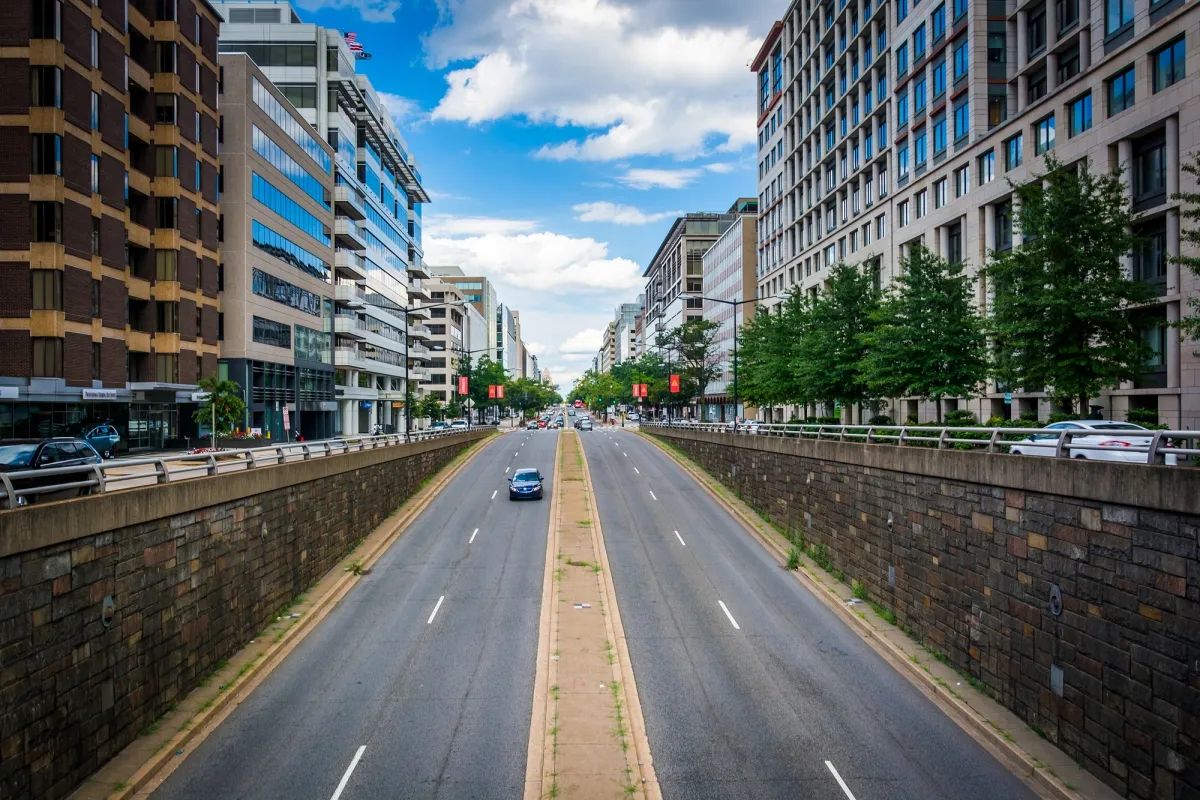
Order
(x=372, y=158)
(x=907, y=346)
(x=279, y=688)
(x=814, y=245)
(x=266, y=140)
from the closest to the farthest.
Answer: (x=279, y=688) → (x=907, y=346) → (x=266, y=140) → (x=814, y=245) → (x=372, y=158)

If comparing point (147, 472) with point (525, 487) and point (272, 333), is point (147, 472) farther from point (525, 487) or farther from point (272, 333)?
point (272, 333)

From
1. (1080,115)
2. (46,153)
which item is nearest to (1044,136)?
(1080,115)

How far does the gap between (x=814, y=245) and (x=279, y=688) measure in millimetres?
68716

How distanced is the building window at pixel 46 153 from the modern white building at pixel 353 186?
34224mm

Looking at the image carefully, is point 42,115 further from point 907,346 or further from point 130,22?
point 907,346

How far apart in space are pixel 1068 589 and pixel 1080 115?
34105mm

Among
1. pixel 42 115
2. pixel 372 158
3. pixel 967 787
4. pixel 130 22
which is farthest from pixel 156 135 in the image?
pixel 967 787

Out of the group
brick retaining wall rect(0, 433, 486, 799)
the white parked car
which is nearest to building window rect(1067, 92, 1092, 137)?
the white parked car

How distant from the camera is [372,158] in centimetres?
8888

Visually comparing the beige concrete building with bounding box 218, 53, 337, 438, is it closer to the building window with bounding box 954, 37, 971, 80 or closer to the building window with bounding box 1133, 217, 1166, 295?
the building window with bounding box 954, 37, 971, 80

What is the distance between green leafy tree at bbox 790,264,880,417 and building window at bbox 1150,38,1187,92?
1621 centimetres

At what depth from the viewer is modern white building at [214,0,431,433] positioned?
76.1m

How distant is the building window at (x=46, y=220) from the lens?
38906 millimetres

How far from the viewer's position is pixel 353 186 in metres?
81.6
